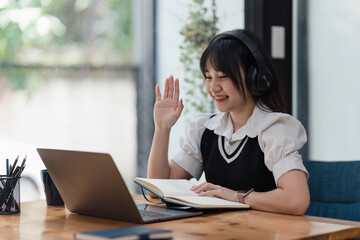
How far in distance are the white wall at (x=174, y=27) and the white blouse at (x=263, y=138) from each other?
3.66 ft

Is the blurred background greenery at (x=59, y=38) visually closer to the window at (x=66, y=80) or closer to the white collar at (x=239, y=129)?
the window at (x=66, y=80)

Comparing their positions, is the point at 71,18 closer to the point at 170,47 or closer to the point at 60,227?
the point at 170,47

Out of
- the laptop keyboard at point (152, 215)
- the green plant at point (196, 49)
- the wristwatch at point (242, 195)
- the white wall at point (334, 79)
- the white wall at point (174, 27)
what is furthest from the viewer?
the green plant at point (196, 49)

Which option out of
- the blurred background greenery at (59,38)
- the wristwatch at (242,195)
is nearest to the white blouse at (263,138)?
the wristwatch at (242,195)

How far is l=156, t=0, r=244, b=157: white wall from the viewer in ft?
10.5

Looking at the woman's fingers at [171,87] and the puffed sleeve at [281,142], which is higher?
the woman's fingers at [171,87]

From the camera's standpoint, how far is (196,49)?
3395mm


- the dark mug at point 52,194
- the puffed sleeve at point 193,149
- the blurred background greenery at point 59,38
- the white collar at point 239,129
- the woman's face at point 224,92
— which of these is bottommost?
the dark mug at point 52,194

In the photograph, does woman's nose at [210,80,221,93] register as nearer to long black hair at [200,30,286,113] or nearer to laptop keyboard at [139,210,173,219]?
long black hair at [200,30,286,113]

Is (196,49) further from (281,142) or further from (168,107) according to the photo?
(281,142)

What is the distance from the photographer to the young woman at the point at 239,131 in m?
1.82

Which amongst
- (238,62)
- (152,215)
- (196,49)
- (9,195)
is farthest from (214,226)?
(196,49)

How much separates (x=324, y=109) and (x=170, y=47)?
1.12 metres

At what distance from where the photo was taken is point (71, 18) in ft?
11.8
